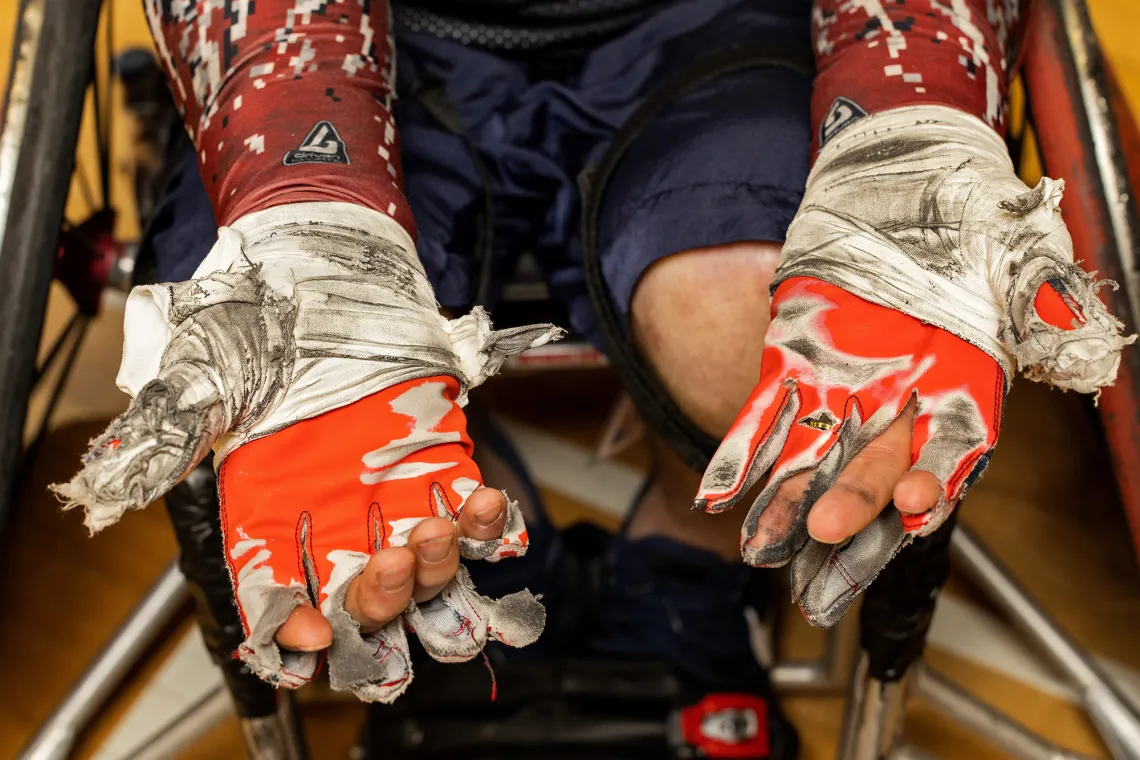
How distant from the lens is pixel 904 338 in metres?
0.50

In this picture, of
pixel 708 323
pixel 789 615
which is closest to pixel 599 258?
pixel 708 323

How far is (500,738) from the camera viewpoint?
0.81 metres

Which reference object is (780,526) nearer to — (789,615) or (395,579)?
(395,579)

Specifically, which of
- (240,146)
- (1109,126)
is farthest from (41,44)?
(1109,126)

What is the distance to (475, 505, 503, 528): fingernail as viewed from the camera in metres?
0.46

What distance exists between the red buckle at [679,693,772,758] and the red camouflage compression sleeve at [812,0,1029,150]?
461 millimetres

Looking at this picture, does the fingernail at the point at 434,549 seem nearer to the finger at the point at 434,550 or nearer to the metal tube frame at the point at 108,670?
the finger at the point at 434,550

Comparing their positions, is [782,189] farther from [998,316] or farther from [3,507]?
[3,507]

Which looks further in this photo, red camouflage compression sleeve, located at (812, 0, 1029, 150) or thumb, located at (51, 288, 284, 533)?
red camouflage compression sleeve, located at (812, 0, 1029, 150)

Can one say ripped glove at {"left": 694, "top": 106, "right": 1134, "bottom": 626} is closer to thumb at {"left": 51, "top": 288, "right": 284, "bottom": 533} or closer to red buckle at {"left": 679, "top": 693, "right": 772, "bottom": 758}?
thumb at {"left": 51, "top": 288, "right": 284, "bottom": 533}

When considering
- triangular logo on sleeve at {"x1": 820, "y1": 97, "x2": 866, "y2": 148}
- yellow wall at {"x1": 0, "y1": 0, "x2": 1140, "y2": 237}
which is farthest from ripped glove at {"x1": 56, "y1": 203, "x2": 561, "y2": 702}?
yellow wall at {"x1": 0, "y1": 0, "x2": 1140, "y2": 237}

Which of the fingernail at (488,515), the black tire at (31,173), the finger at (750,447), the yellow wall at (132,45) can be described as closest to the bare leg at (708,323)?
the finger at (750,447)

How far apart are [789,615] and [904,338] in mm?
564

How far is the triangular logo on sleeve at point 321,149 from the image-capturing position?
22.7 inches
